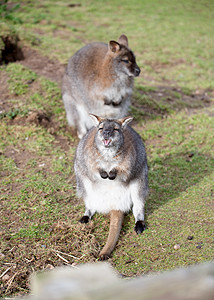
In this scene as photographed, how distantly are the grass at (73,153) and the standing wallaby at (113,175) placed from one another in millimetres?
203

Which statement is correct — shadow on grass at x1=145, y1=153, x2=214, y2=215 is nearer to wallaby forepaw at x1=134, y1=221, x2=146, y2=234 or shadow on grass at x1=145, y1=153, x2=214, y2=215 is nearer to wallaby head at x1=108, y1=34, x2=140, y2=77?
wallaby forepaw at x1=134, y1=221, x2=146, y2=234

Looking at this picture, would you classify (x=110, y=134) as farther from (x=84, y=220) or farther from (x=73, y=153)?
(x=73, y=153)

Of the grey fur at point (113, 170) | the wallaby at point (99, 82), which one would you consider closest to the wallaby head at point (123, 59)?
the wallaby at point (99, 82)

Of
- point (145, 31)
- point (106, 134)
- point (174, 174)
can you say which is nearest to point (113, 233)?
point (106, 134)

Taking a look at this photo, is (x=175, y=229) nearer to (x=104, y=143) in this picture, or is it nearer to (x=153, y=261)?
(x=153, y=261)

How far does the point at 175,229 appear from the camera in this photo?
394 cm

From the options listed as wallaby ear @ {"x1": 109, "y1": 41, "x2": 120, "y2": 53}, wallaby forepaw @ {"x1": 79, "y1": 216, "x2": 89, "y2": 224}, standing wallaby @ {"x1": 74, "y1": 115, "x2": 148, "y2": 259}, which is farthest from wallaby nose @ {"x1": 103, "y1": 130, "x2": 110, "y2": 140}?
wallaby ear @ {"x1": 109, "y1": 41, "x2": 120, "y2": 53}

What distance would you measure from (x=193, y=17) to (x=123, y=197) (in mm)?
11859

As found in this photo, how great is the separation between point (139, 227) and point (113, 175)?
2.00 feet

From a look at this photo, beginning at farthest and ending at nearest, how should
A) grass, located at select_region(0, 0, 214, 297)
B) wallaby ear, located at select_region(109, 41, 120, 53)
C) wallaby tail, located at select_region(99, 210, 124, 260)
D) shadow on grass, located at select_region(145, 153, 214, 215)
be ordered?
wallaby ear, located at select_region(109, 41, 120, 53) → shadow on grass, located at select_region(145, 153, 214, 215) → grass, located at select_region(0, 0, 214, 297) → wallaby tail, located at select_region(99, 210, 124, 260)

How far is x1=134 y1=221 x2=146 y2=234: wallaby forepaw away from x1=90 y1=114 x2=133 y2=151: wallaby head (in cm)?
80

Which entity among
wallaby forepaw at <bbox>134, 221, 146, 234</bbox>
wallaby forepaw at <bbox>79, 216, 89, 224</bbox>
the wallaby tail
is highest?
the wallaby tail

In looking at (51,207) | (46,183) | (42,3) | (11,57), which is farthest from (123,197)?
(42,3)

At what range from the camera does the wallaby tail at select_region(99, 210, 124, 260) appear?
348 cm
